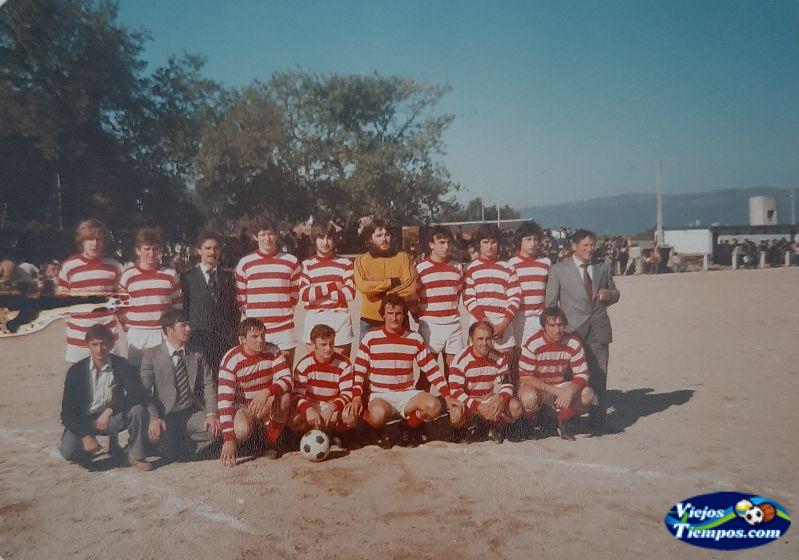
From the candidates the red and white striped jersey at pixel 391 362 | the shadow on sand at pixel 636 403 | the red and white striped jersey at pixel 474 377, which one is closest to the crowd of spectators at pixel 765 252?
the shadow on sand at pixel 636 403

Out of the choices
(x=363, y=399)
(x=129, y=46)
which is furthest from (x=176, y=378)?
(x=129, y=46)

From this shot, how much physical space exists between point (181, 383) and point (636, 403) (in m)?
2.85

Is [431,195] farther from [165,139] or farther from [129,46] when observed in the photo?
[129,46]

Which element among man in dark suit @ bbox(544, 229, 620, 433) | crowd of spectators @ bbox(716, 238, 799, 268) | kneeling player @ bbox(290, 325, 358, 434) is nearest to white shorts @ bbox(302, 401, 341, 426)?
kneeling player @ bbox(290, 325, 358, 434)

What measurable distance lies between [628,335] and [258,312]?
4.07 metres

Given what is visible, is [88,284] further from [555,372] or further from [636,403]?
[636,403]

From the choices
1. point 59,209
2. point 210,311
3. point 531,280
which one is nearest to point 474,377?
point 531,280

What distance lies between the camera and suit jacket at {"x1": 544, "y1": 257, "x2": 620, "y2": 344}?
3572 millimetres

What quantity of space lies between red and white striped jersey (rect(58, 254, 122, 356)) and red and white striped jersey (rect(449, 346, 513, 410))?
1.89 m

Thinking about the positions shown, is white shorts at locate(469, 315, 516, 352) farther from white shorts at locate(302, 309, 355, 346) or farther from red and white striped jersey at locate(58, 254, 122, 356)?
red and white striped jersey at locate(58, 254, 122, 356)

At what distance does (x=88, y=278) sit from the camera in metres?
3.37

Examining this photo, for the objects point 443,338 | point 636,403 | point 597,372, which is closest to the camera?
point 443,338

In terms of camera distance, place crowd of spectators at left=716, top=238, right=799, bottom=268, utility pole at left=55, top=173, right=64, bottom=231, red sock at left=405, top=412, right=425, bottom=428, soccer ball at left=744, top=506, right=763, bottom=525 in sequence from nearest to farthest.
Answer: soccer ball at left=744, top=506, right=763, bottom=525 < red sock at left=405, top=412, right=425, bottom=428 < utility pole at left=55, top=173, right=64, bottom=231 < crowd of spectators at left=716, top=238, right=799, bottom=268

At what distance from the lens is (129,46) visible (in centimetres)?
357
